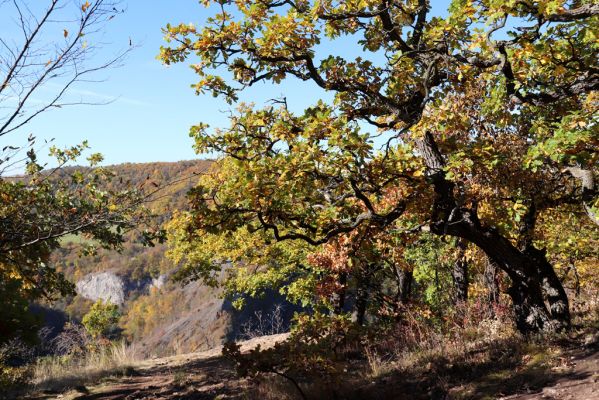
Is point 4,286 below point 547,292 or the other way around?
the other way around

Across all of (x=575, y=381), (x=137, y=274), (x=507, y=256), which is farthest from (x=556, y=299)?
(x=137, y=274)

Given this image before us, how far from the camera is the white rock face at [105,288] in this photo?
96.1 meters

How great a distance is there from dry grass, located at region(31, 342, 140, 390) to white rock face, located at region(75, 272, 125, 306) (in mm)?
84831

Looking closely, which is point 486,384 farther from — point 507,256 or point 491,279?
point 491,279

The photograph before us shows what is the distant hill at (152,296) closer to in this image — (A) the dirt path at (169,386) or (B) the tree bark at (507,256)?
(A) the dirt path at (169,386)

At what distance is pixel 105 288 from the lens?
319ft

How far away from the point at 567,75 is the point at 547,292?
165 inches

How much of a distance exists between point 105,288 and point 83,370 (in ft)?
298

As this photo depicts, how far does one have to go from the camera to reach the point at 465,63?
6.85m

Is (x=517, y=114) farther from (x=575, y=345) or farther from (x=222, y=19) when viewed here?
(x=222, y=19)

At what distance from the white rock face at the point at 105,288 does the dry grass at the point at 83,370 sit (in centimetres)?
8483

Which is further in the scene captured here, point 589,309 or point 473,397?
point 589,309

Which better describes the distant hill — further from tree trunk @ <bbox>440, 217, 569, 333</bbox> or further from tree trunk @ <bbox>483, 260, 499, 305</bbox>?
tree trunk @ <bbox>440, 217, 569, 333</bbox>

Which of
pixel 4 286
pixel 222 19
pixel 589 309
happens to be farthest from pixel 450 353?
pixel 4 286
